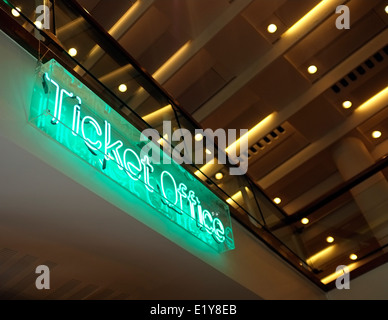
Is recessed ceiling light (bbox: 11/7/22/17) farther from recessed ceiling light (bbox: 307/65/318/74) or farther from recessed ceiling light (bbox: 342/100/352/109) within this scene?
recessed ceiling light (bbox: 342/100/352/109)

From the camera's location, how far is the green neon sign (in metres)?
2.45

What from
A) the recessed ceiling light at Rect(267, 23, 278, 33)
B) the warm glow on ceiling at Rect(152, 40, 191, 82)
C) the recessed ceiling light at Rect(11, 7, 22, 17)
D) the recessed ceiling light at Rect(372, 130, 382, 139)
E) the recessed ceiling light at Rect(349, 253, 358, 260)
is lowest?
the recessed ceiling light at Rect(349, 253, 358, 260)

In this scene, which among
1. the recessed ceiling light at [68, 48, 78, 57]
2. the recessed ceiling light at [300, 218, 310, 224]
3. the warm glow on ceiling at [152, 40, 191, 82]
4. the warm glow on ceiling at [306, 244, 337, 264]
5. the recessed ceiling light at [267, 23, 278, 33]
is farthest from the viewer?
the warm glow on ceiling at [152, 40, 191, 82]

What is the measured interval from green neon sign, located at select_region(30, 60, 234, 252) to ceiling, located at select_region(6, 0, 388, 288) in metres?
3.54

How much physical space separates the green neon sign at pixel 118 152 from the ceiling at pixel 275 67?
3.54 meters

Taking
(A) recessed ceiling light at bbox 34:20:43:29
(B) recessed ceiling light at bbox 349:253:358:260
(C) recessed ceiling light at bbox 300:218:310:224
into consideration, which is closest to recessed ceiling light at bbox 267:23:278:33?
(C) recessed ceiling light at bbox 300:218:310:224

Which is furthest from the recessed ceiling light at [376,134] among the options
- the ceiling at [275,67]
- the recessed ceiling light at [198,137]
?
the recessed ceiling light at [198,137]

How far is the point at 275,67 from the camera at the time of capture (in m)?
8.51

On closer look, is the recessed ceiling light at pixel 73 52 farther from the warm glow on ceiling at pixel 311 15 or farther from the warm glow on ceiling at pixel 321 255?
the warm glow on ceiling at pixel 311 15

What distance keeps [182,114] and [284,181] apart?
6.45m

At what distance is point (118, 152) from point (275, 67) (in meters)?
6.23

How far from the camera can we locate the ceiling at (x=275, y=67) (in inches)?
315

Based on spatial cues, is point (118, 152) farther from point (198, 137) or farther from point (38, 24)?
point (198, 137)
